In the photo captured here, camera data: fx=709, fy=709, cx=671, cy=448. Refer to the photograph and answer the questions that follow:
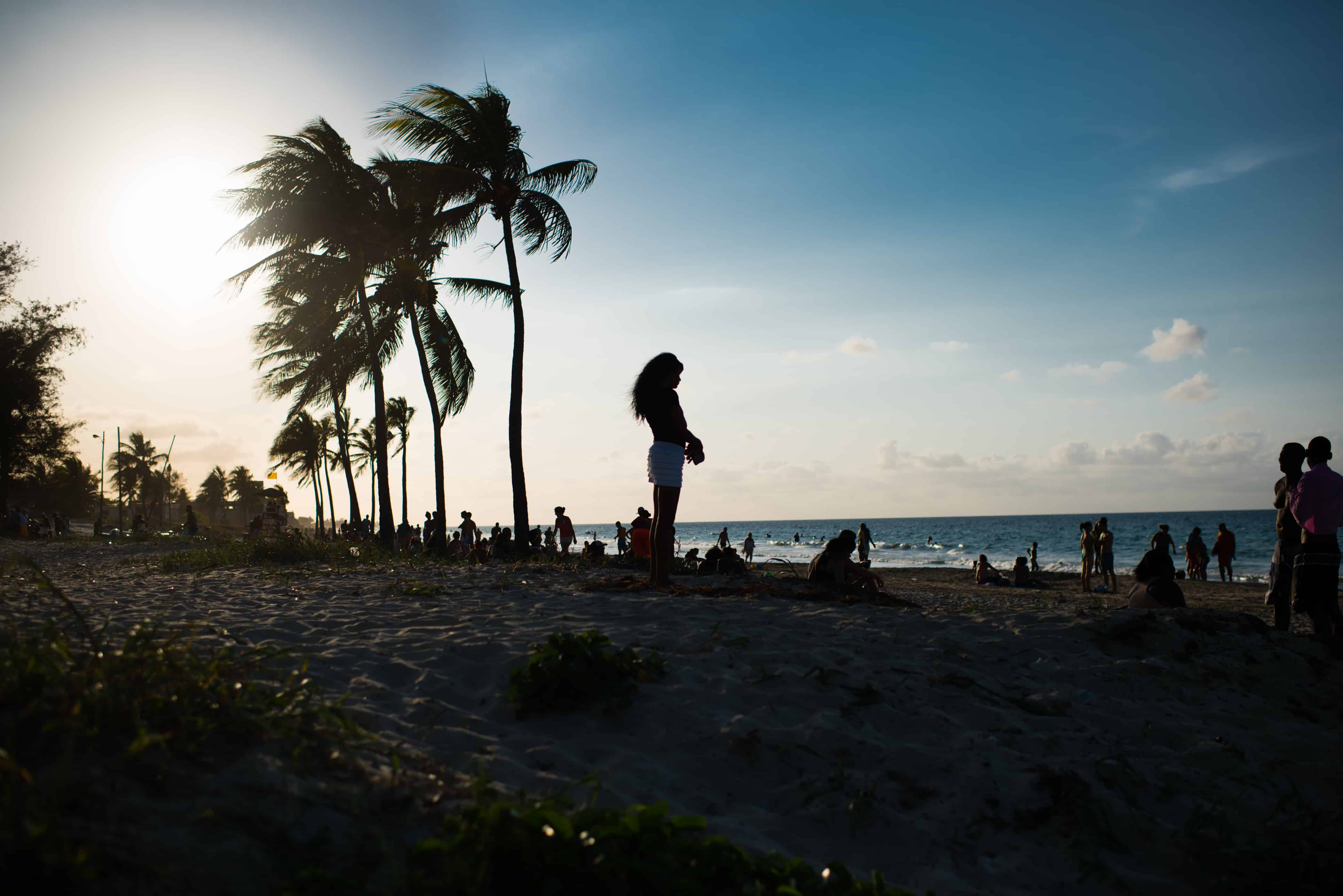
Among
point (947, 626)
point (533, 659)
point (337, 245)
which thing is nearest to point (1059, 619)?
point (947, 626)

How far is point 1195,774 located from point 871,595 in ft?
11.7

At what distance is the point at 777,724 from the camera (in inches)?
133

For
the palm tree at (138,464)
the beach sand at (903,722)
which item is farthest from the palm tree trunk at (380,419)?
the palm tree at (138,464)

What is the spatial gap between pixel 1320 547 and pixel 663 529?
540 cm

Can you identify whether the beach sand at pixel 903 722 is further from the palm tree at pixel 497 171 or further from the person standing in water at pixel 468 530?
the person standing in water at pixel 468 530

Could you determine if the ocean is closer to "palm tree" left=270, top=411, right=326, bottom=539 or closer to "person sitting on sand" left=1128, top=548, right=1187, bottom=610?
"person sitting on sand" left=1128, top=548, right=1187, bottom=610

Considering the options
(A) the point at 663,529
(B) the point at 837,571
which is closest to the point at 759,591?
(A) the point at 663,529

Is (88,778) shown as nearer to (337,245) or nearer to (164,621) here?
(164,621)

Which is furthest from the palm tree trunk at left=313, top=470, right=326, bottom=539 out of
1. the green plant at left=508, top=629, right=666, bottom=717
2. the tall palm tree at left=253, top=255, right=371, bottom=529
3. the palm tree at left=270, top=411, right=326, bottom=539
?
the green plant at left=508, top=629, right=666, bottom=717

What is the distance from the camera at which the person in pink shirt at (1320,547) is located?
226 inches

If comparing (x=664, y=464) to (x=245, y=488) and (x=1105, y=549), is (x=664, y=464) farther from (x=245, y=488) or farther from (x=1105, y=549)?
(x=245, y=488)

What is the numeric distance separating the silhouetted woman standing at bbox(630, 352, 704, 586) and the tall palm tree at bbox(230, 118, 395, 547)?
506 inches

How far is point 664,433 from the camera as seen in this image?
6.22 meters

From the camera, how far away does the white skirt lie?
6145 millimetres
